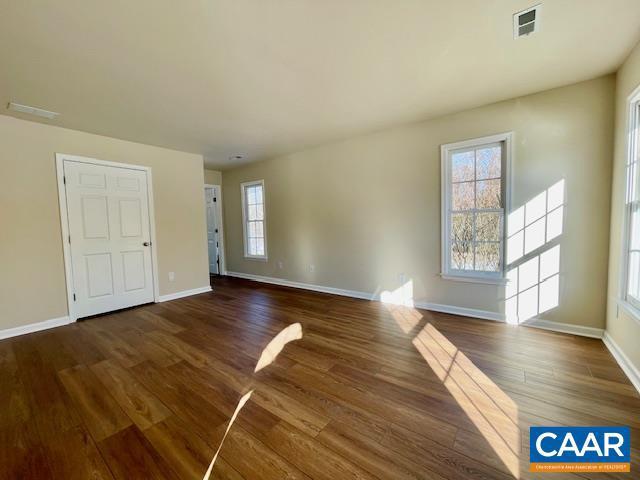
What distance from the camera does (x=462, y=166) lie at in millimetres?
3330

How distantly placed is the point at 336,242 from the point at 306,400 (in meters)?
2.89

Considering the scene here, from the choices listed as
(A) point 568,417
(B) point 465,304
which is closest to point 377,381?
(A) point 568,417

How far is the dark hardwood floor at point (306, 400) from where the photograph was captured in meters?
1.36

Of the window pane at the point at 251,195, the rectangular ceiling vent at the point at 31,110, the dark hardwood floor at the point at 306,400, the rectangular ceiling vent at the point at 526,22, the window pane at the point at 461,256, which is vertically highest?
the rectangular ceiling vent at the point at 526,22

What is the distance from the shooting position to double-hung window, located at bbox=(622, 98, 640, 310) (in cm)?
207

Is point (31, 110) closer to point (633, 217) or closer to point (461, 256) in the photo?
point (461, 256)

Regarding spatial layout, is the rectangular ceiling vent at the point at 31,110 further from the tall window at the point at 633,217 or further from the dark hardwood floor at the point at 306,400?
the tall window at the point at 633,217

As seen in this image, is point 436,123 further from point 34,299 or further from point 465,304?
point 34,299

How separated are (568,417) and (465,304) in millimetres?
1790

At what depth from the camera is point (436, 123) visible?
3.42m

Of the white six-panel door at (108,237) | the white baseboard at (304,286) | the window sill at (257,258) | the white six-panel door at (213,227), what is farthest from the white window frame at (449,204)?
the white six-panel door at (213,227)

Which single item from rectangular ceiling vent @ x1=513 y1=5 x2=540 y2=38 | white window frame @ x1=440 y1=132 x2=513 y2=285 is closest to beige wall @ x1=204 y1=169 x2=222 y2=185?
white window frame @ x1=440 y1=132 x2=513 y2=285

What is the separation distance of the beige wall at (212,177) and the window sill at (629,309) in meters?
6.65

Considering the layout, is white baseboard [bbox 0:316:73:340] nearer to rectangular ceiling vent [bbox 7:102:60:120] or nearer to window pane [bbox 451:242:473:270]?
rectangular ceiling vent [bbox 7:102:60:120]
